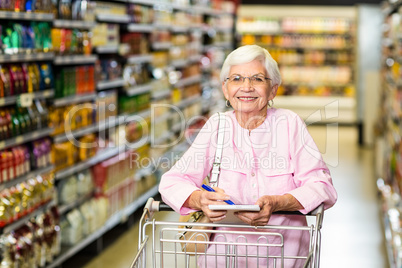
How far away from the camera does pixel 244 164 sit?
8.34 ft

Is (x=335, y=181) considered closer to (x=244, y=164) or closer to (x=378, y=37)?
(x=378, y=37)

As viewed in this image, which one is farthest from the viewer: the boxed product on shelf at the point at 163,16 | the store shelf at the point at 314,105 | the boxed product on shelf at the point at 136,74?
the store shelf at the point at 314,105

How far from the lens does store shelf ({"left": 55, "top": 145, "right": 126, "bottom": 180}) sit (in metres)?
5.30

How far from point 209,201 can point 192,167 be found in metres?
0.31

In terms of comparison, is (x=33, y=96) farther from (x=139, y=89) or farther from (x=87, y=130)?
(x=139, y=89)

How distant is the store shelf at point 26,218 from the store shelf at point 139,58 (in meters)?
2.26

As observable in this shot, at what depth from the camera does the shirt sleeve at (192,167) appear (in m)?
2.49

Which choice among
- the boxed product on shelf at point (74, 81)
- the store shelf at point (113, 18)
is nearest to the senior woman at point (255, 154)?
the boxed product on shelf at point (74, 81)

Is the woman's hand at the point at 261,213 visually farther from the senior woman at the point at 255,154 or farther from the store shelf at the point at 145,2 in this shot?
the store shelf at the point at 145,2

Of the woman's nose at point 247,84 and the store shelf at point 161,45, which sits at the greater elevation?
the store shelf at point 161,45

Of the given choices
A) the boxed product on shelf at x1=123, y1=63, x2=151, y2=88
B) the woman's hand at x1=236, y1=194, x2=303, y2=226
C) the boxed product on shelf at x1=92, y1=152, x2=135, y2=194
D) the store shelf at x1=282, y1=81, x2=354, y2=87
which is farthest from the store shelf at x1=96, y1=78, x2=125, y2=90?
the store shelf at x1=282, y1=81, x2=354, y2=87

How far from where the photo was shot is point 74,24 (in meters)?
5.38

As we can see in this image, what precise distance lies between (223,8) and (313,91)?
3.91 metres

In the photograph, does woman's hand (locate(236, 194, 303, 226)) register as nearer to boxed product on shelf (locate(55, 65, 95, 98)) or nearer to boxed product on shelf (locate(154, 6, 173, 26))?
boxed product on shelf (locate(55, 65, 95, 98))
